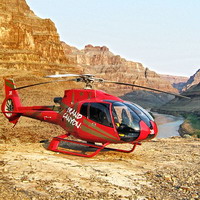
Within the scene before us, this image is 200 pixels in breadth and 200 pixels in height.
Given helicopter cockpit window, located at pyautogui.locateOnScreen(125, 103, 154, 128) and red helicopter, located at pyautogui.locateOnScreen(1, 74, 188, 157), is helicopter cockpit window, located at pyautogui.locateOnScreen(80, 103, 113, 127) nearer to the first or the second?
red helicopter, located at pyautogui.locateOnScreen(1, 74, 188, 157)

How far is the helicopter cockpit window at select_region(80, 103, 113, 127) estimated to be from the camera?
33.9 ft

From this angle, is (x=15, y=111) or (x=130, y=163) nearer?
(x=130, y=163)

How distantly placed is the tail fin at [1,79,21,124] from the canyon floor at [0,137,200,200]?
4.00m

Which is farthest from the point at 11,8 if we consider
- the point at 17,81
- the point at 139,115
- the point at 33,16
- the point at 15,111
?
Result: the point at 139,115

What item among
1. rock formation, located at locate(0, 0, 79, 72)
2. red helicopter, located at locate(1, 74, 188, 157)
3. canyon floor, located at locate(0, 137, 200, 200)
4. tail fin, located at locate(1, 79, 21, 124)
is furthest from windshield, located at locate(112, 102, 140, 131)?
rock formation, located at locate(0, 0, 79, 72)

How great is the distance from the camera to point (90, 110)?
35.6 ft

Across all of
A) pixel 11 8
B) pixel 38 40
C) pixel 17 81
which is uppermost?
pixel 11 8

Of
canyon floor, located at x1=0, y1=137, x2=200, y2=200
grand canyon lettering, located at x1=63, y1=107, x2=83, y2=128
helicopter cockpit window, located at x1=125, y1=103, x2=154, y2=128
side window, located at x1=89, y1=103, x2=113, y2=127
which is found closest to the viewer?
canyon floor, located at x1=0, y1=137, x2=200, y2=200

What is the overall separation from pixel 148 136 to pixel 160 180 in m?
2.54

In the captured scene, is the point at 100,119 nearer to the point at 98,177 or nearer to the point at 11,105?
the point at 98,177

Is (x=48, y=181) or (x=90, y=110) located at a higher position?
(x=90, y=110)

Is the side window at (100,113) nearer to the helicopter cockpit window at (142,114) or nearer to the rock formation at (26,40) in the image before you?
the helicopter cockpit window at (142,114)

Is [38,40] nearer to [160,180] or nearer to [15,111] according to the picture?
[15,111]

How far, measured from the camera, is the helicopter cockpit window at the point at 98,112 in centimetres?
1033
